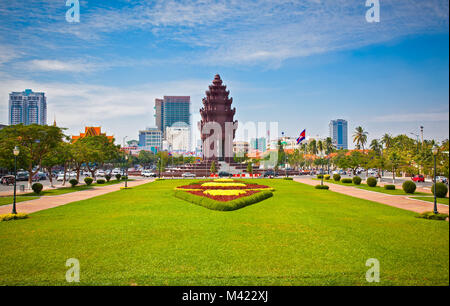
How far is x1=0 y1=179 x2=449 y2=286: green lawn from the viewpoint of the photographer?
8578 mm

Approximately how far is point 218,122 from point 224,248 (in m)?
64.0

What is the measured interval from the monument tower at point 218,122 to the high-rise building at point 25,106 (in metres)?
36.2

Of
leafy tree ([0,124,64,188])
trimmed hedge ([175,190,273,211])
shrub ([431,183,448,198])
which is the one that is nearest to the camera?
trimmed hedge ([175,190,273,211])

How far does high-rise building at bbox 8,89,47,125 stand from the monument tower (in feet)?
119

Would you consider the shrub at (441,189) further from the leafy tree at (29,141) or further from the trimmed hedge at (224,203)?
the leafy tree at (29,141)

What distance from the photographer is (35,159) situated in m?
35.2

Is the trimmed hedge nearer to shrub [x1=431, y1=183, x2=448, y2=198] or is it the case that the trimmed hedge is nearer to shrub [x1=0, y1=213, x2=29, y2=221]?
shrub [x1=0, y1=213, x2=29, y2=221]

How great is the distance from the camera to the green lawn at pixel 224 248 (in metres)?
8.58

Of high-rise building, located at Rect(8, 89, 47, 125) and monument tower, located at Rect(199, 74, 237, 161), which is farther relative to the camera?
monument tower, located at Rect(199, 74, 237, 161)

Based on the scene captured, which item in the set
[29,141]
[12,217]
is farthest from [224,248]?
[29,141]

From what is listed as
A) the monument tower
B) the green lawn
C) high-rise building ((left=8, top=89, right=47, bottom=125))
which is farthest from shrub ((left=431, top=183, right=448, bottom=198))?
high-rise building ((left=8, top=89, right=47, bottom=125))
